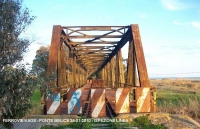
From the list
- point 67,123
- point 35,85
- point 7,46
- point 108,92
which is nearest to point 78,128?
point 67,123

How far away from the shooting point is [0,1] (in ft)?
18.0

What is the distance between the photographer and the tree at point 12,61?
5.03 m

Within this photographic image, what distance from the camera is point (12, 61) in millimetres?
5293

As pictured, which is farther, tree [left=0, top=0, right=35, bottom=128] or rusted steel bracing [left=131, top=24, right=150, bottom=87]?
rusted steel bracing [left=131, top=24, right=150, bottom=87]

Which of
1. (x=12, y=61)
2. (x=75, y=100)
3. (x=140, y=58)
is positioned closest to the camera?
(x=12, y=61)

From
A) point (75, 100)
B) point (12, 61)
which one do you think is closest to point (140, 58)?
point (75, 100)

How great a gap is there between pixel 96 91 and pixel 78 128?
1923 millimetres

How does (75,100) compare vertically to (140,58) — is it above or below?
below

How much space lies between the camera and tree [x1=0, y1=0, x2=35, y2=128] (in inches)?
198

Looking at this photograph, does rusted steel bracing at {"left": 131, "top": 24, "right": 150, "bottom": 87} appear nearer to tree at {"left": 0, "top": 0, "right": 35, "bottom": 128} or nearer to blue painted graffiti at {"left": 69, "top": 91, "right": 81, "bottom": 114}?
blue painted graffiti at {"left": 69, "top": 91, "right": 81, "bottom": 114}

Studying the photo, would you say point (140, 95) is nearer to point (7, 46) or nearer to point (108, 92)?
point (7, 46)

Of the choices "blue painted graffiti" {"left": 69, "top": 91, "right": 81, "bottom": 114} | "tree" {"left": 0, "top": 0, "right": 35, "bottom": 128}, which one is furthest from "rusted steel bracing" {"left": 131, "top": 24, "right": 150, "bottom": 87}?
"tree" {"left": 0, "top": 0, "right": 35, "bottom": 128}

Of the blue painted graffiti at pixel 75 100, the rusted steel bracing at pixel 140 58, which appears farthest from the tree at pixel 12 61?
the rusted steel bracing at pixel 140 58

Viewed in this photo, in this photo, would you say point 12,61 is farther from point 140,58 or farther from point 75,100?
point 140,58
